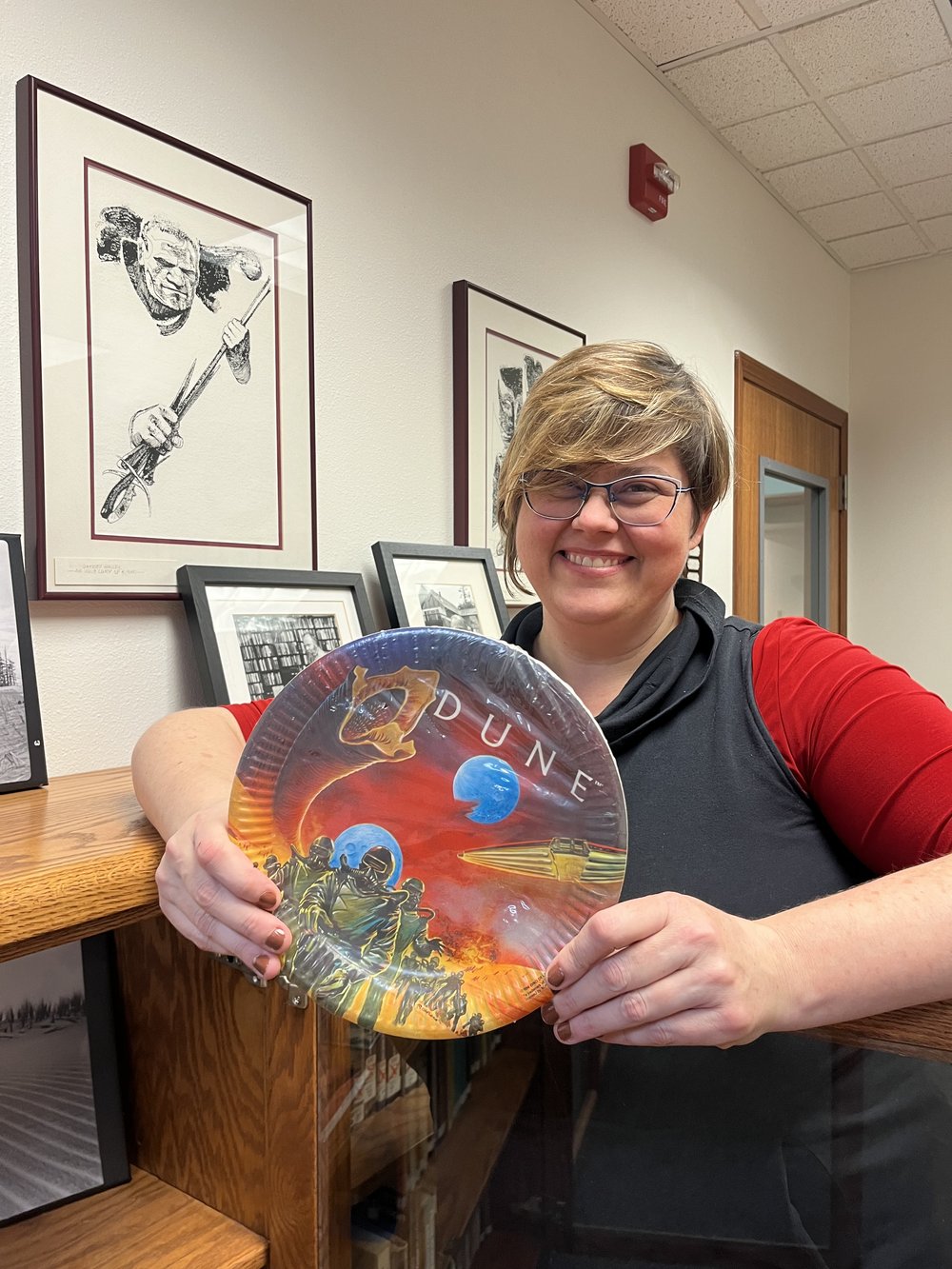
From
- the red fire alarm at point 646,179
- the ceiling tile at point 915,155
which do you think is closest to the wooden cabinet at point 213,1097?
the red fire alarm at point 646,179

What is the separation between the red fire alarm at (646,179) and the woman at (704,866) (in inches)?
59.0

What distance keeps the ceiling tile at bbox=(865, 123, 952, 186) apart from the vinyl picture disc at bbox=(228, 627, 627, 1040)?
283 centimetres

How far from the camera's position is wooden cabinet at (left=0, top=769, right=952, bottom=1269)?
0.70 m

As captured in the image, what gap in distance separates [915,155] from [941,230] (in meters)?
0.69

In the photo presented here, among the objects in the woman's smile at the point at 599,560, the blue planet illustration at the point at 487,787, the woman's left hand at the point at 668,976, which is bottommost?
the woman's left hand at the point at 668,976

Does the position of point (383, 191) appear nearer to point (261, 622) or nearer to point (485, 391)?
point (485, 391)

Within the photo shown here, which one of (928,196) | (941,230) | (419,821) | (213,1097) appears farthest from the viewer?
(941,230)

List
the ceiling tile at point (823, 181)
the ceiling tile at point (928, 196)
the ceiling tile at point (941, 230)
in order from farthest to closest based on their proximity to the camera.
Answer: the ceiling tile at point (941, 230)
the ceiling tile at point (928, 196)
the ceiling tile at point (823, 181)

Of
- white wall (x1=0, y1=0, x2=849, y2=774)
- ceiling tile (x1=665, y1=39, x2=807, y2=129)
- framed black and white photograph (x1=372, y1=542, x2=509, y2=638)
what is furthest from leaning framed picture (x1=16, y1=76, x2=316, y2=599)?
ceiling tile (x1=665, y1=39, x2=807, y2=129)

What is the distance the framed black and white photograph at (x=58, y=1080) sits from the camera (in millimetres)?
909

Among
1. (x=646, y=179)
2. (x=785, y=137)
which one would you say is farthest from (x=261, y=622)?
(x=785, y=137)

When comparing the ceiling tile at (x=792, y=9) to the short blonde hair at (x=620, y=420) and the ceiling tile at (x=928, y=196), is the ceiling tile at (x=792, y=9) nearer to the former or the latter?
the ceiling tile at (x=928, y=196)

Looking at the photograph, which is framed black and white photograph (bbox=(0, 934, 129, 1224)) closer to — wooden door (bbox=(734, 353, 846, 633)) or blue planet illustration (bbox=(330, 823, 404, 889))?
blue planet illustration (bbox=(330, 823, 404, 889))

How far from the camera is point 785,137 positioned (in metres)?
2.72
